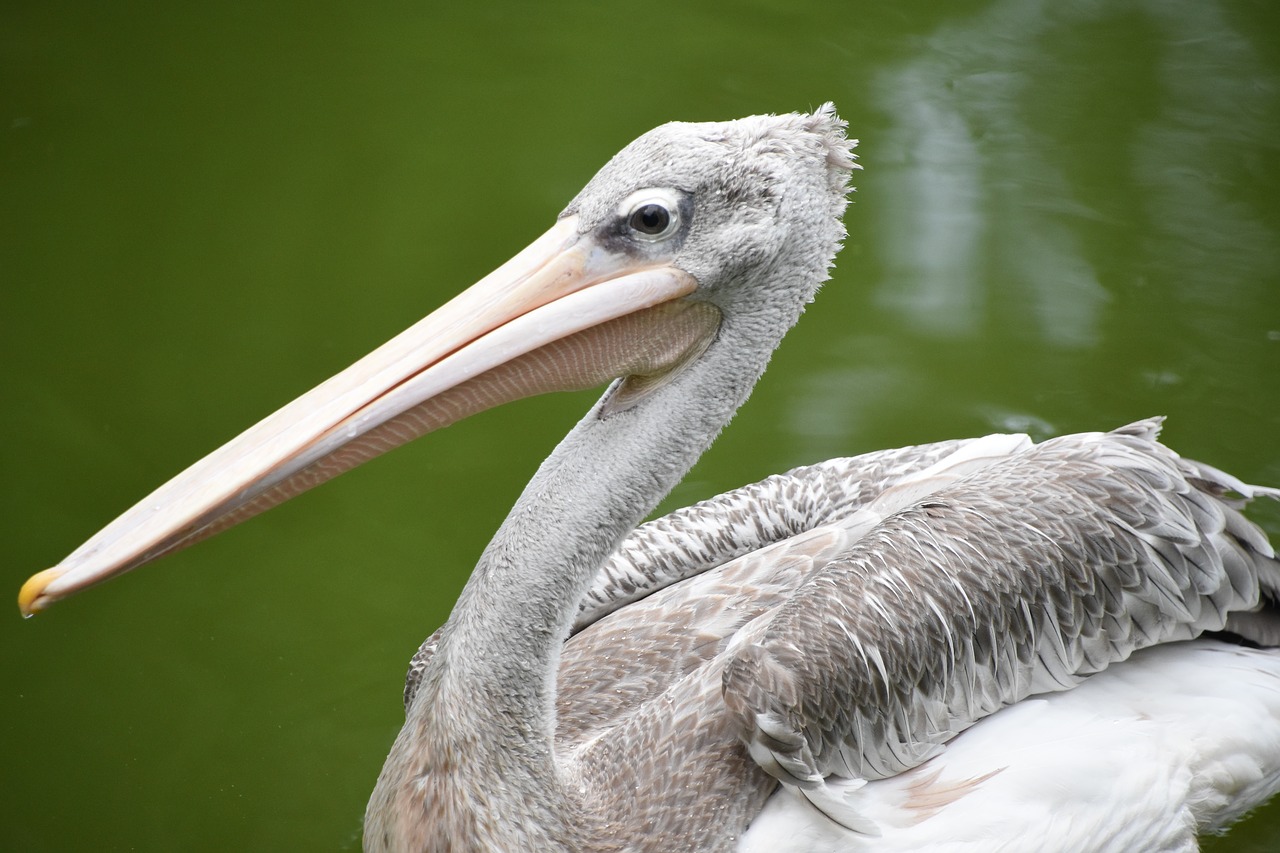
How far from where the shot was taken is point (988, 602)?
2.56 metres

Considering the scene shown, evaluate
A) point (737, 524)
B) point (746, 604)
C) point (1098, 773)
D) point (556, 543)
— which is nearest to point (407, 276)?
point (737, 524)

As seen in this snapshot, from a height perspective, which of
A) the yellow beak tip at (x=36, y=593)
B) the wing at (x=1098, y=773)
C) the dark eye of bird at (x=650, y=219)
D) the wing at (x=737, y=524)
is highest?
the dark eye of bird at (x=650, y=219)

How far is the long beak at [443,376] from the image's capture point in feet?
6.68

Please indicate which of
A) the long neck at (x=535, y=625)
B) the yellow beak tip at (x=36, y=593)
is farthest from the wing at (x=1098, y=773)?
the yellow beak tip at (x=36, y=593)

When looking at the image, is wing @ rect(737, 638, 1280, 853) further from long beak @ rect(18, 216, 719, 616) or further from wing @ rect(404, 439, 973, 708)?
long beak @ rect(18, 216, 719, 616)

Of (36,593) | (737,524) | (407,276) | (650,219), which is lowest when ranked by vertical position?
(737,524)

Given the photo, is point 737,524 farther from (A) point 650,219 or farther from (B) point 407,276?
(B) point 407,276

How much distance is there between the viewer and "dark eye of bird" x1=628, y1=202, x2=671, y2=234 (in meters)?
2.23

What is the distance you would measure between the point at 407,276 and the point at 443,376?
2.40 metres

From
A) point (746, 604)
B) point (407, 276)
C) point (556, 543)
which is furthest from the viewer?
point (407, 276)

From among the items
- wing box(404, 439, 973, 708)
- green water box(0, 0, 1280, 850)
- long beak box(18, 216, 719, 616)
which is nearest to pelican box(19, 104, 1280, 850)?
long beak box(18, 216, 719, 616)

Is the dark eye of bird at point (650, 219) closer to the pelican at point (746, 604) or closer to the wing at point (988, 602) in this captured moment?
the pelican at point (746, 604)

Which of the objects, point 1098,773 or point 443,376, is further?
point 1098,773

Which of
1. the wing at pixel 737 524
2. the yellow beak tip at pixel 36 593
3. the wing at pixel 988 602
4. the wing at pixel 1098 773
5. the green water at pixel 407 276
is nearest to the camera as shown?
the yellow beak tip at pixel 36 593
